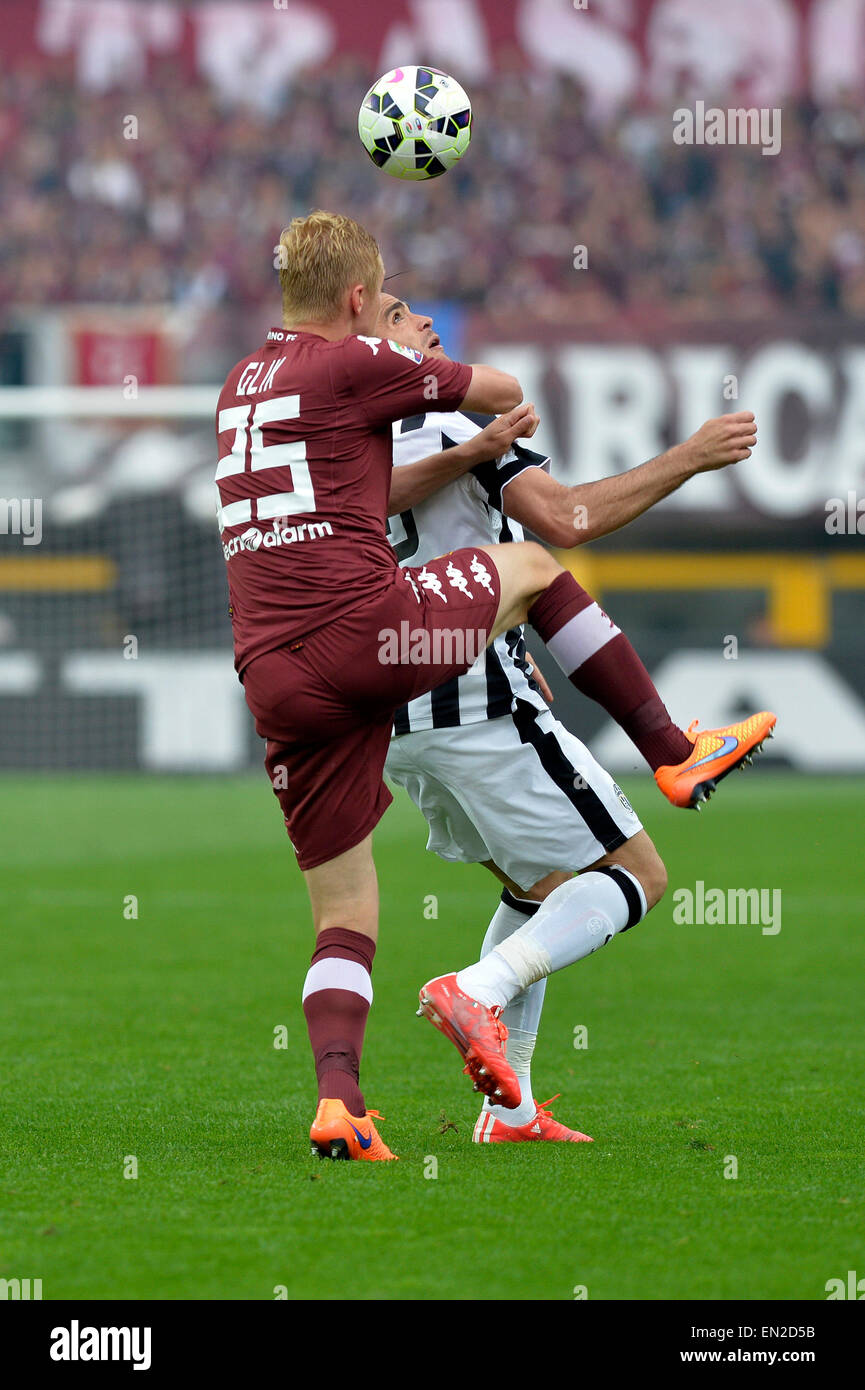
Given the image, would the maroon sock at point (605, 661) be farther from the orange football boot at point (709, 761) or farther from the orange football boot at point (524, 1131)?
the orange football boot at point (524, 1131)

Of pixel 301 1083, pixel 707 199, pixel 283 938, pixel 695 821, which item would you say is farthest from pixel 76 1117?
pixel 707 199

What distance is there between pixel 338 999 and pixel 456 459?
1.23m

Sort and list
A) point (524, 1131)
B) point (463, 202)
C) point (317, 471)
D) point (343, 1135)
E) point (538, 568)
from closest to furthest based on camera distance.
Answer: point (343, 1135) < point (317, 471) < point (538, 568) < point (524, 1131) < point (463, 202)

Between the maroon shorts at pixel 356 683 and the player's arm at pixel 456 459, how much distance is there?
21cm

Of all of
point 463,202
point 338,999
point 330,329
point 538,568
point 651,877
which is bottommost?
point 338,999

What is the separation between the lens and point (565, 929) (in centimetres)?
411

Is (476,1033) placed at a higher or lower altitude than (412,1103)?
higher

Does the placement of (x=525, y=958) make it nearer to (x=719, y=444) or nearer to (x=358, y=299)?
(x=719, y=444)

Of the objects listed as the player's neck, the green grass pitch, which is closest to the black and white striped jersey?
the player's neck

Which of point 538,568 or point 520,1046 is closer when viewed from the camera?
point 538,568

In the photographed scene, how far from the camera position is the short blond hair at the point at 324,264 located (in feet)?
12.8

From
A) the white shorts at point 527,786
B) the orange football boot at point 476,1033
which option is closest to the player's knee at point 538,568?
the white shorts at point 527,786

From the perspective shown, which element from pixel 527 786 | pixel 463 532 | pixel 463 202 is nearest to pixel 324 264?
pixel 463 532

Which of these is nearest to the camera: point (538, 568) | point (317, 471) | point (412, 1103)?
point (317, 471)
